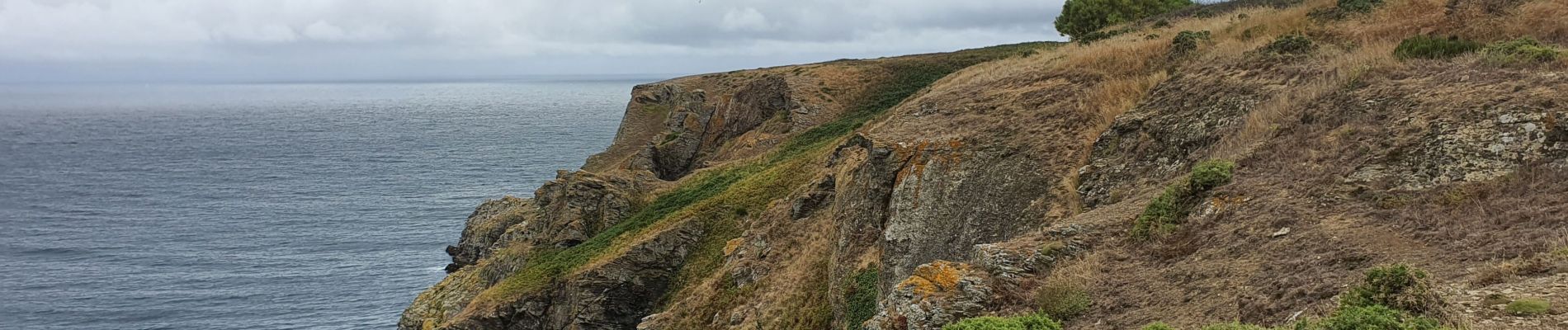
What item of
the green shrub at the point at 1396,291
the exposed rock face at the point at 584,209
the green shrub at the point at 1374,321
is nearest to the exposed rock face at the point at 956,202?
the green shrub at the point at 1396,291

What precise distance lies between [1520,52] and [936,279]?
9.03 metres

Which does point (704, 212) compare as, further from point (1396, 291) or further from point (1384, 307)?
point (1384, 307)

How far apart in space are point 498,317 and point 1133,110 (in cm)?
2370

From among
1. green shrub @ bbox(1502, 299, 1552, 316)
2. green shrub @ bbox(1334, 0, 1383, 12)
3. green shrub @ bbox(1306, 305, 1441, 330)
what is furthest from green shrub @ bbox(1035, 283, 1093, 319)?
green shrub @ bbox(1334, 0, 1383, 12)

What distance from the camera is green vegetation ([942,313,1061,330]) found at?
33.2ft

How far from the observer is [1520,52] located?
45.5 ft

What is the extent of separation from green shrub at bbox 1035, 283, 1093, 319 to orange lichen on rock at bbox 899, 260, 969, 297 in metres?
1.26

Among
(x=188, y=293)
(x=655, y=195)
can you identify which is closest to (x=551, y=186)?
(x=655, y=195)

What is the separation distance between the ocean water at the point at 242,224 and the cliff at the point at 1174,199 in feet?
90.7

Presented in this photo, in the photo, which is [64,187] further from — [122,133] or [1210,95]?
[1210,95]

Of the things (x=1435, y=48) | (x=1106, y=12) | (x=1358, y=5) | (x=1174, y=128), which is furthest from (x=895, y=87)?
(x=1435, y=48)

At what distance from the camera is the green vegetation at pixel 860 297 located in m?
19.3

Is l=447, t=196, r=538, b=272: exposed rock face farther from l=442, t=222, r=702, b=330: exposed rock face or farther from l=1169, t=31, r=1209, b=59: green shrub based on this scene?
l=1169, t=31, r=1209, b=59: green shrub

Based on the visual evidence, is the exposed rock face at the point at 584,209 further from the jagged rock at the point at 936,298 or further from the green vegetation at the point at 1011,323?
the green vegetation at the point at 1011,323
